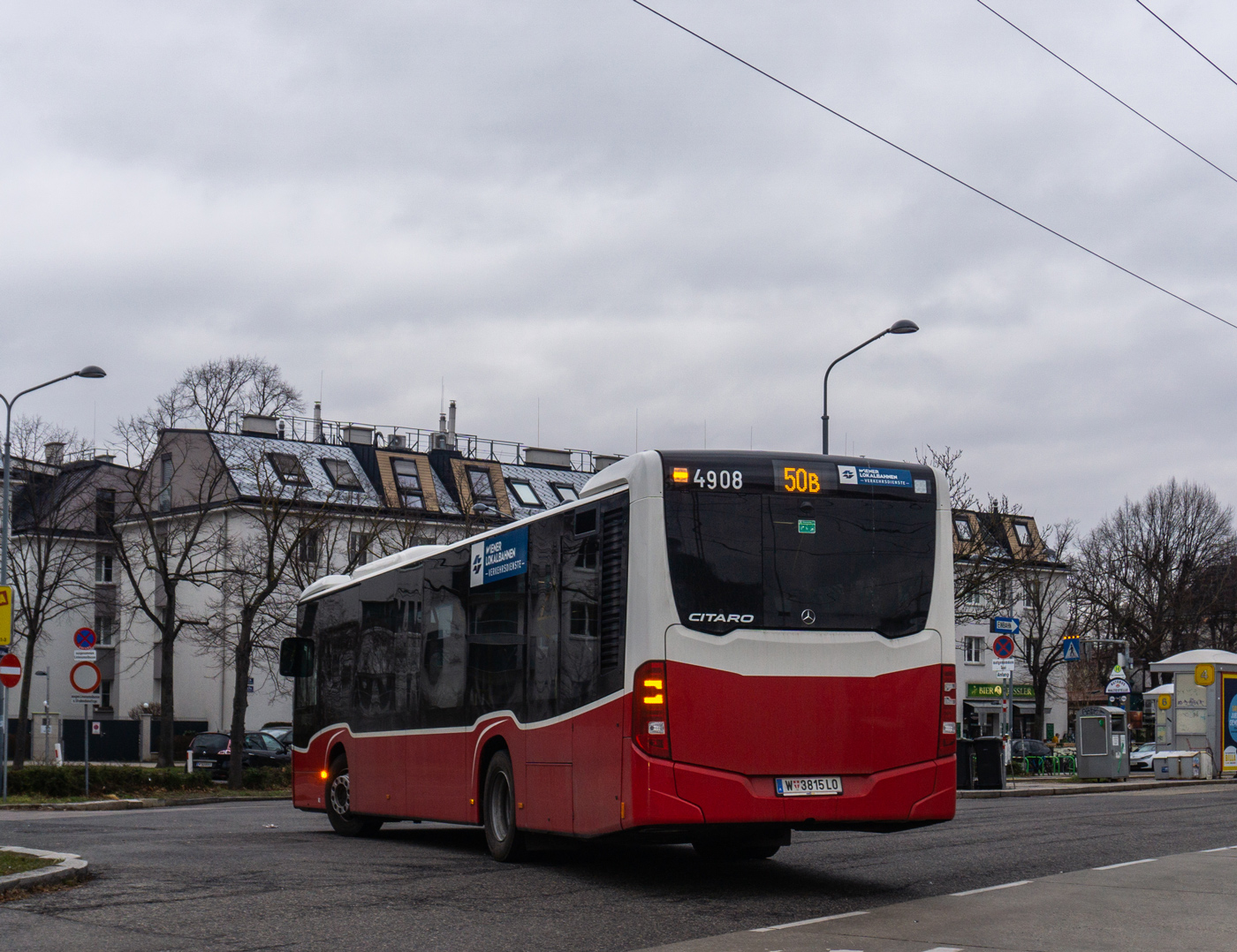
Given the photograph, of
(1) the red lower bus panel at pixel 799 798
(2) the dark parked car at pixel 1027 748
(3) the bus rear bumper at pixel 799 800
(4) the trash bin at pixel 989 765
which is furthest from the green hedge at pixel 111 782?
(2) the dark parked car at pixel 1027 748

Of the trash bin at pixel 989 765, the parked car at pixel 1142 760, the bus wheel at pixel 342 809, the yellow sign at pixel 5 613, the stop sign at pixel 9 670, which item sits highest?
the yellow sign at pixel 5 613

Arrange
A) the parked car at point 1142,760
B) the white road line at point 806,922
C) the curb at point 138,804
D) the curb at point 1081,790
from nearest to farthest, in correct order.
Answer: the white road line at point 806,922 → the curb at point 138,804 → the curb at point 1081,790 → the parked car at point 1142,760

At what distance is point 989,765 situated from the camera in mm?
31672

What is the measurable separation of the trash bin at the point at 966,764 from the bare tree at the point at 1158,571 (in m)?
32.9

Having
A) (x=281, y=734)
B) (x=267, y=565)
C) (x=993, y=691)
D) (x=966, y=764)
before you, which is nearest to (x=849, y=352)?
(x=966, y=764)

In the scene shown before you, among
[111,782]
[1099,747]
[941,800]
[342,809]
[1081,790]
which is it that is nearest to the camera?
[941,800]

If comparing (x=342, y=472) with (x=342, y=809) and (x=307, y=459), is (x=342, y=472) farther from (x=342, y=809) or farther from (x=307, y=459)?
(x=342, y=809)

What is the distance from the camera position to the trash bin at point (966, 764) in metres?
31.2

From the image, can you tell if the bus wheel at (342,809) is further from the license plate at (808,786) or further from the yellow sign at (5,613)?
the license plate at (808,786)

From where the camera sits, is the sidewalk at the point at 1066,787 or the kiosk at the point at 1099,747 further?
the kiosk at the point at 1099,747

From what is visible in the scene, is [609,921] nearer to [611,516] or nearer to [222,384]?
[611,516]

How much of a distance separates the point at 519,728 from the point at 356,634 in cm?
495

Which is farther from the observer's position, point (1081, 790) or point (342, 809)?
point (1081, 790)

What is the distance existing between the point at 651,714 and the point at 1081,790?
25.0 metres
